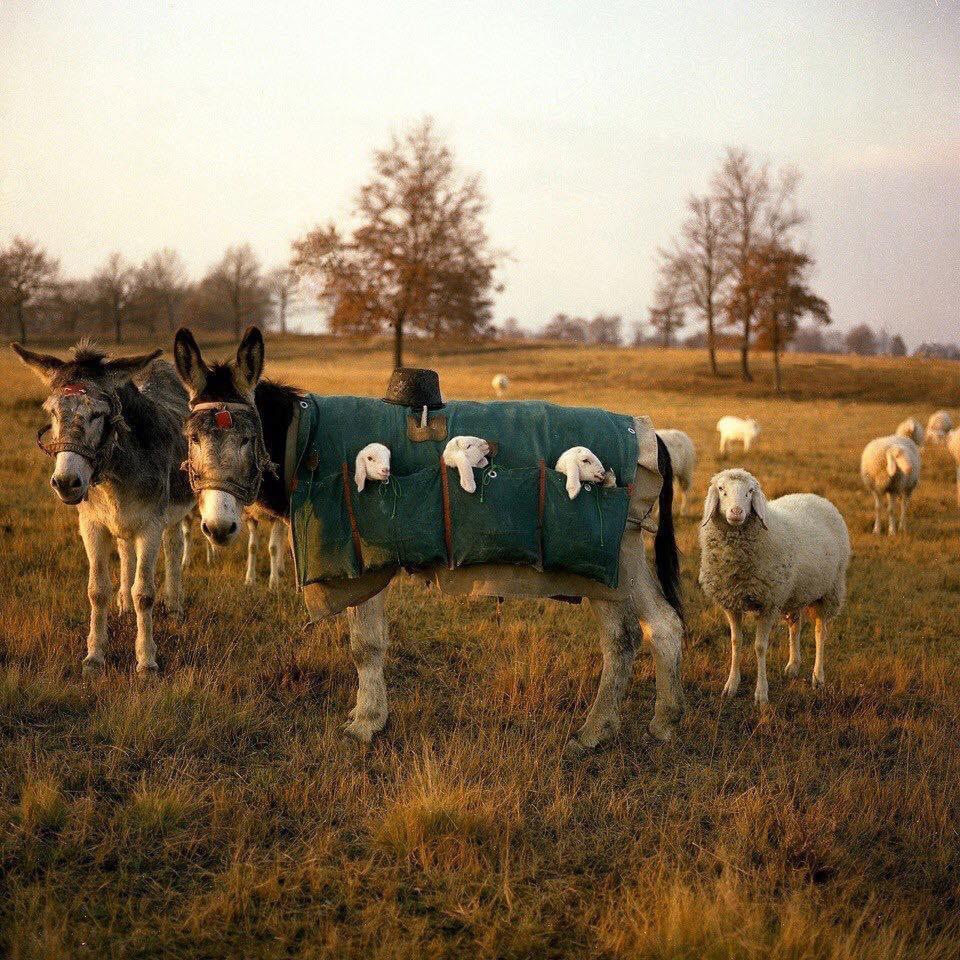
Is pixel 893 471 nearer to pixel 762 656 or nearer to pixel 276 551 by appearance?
pixel 762 656

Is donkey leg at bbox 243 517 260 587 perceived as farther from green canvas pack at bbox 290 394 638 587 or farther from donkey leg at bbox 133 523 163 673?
green canvas pack at bbox 290 394 638 587

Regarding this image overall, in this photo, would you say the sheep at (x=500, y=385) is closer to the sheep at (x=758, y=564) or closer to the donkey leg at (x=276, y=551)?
the donkey leg at (x=276, y=551)

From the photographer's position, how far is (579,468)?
4.70 meters

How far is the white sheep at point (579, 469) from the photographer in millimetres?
4676

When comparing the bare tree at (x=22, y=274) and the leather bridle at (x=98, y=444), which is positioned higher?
the bare tree at (x=22, y=274)

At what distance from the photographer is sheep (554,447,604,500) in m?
4.68

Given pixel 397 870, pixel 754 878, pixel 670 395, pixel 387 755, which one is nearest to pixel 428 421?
pixel 387 755

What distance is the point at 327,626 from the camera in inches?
279

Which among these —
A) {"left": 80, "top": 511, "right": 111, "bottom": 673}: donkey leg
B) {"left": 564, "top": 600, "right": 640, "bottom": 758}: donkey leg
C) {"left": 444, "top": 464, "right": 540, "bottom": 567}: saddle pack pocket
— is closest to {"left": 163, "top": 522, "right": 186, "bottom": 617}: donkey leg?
{"left": 80, "top": 511, "right": 111, "bottom": 673}: donkey leg

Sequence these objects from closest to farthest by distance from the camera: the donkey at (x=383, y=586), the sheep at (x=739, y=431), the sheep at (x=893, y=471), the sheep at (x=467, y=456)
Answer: the donkey at (x=383, y=586) < the sheep at (x=467, y=456) < the sheep at (x=893, y=471) < the sheep at (x=739, y=431)

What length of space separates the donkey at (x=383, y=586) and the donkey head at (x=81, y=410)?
3.87ft

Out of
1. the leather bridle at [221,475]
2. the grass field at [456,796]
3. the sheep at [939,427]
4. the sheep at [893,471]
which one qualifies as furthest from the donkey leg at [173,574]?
the sheep at [939,427]

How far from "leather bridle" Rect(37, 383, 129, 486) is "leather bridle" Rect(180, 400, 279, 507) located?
1.22m

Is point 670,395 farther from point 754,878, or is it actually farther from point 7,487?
point 754,878
